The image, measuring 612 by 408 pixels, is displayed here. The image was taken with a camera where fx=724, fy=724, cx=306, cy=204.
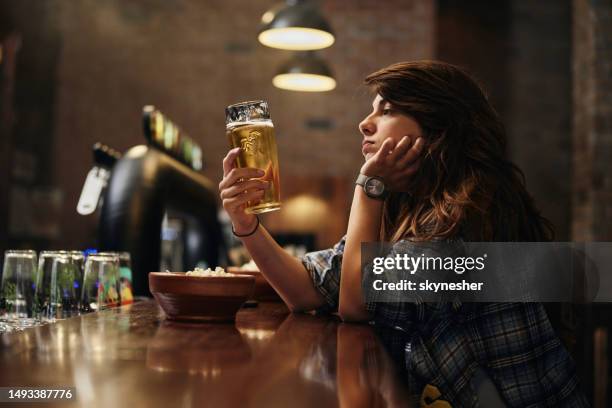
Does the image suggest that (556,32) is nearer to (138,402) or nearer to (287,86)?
(287,86)

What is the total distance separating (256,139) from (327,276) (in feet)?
1.30

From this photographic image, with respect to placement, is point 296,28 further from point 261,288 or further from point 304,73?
point 261,288

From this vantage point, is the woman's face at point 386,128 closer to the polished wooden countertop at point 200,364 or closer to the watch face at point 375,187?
the watch face at point 375,187

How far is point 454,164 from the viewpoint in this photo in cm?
138

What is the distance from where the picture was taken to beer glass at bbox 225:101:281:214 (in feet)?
4.18

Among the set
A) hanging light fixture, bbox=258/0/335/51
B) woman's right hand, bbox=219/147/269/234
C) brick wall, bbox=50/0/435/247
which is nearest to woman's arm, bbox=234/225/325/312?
woman's right hand, bbox=219/147/269/234

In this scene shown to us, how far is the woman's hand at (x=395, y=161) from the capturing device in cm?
138

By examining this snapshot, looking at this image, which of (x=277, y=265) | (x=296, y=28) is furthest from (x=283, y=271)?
(x=296, y=28)

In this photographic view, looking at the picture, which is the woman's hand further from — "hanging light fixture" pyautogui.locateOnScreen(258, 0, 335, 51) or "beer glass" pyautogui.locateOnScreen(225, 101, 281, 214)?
"hanging light fixture" pyautogui.locateOnScreen(258, 0, 335, 51)

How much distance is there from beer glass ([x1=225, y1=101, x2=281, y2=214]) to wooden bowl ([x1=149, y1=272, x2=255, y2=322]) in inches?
7.0

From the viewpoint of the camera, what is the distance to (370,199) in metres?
1.40

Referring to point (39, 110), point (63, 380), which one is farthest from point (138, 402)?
point (39, 110)

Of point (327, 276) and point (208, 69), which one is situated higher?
point (208, 69)

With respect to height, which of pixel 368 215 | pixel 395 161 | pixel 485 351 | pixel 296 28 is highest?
pixel 296 28
